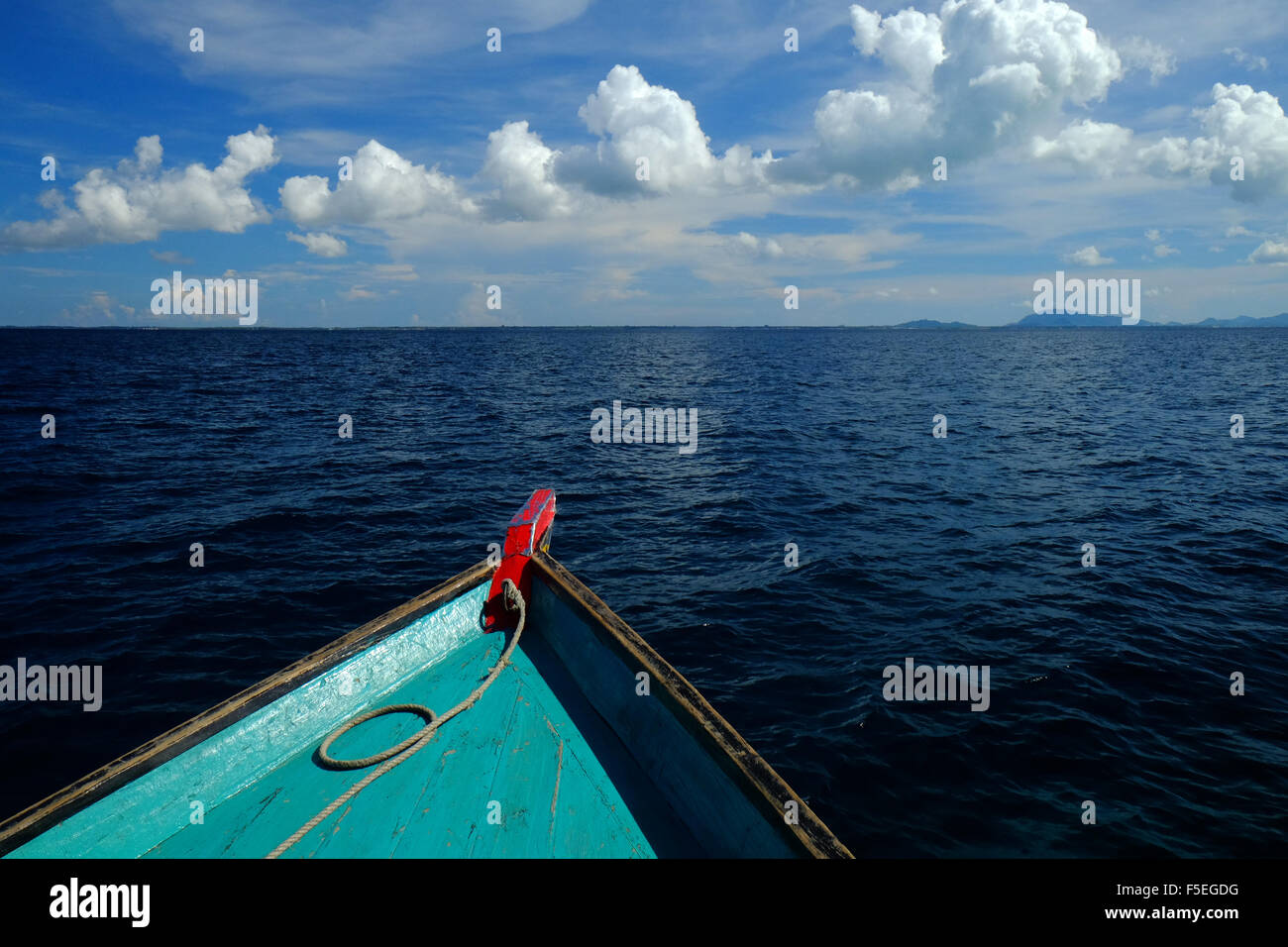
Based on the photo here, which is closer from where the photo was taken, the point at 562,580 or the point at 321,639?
the point at 562,580

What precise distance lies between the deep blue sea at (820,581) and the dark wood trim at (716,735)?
3445 millimetres

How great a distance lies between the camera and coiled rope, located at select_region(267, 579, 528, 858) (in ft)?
14.7

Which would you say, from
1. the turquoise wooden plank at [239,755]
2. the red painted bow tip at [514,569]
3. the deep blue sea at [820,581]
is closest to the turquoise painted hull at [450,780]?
the turquoise wooden plank at [239,755]

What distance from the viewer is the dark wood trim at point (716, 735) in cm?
368

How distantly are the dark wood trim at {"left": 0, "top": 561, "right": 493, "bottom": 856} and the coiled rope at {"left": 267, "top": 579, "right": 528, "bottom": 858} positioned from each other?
2.09 feet

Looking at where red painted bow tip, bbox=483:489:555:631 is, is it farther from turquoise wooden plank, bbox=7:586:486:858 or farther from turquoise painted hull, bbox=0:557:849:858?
turquoise painted hull, bbox=0:557:849:858

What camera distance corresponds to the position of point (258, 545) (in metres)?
14.8

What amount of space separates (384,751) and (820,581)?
32.9ft

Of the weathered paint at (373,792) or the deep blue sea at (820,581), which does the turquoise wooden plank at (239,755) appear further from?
the deep blue sea at (820,581)

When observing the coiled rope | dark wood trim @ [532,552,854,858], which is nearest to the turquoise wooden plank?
the coiled rope

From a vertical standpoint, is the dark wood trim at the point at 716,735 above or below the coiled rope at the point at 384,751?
above

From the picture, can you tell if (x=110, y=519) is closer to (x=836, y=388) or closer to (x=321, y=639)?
(x=321, y=639)
